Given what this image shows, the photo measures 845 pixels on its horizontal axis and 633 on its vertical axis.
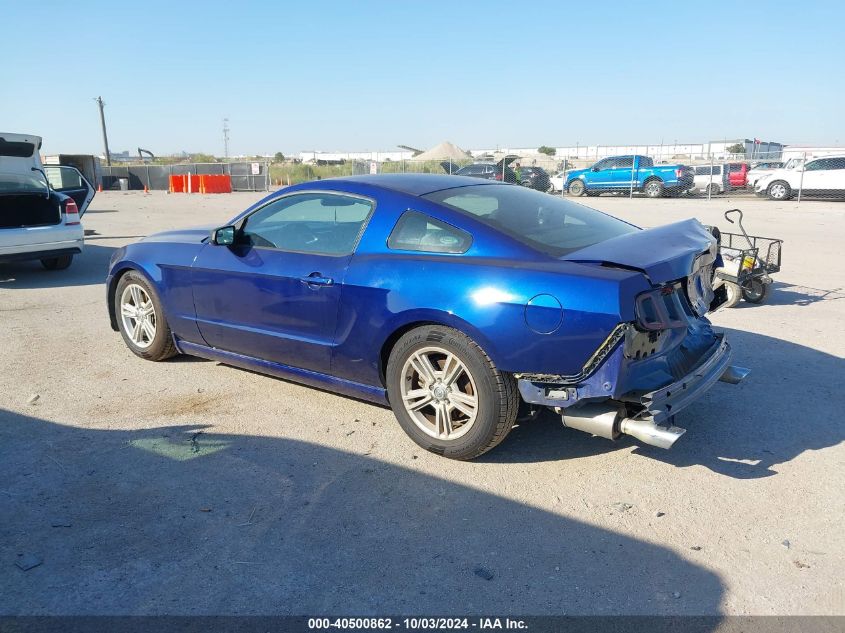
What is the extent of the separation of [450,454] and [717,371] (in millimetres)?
1608

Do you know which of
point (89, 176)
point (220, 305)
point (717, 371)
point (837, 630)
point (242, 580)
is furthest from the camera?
point (89, 176)

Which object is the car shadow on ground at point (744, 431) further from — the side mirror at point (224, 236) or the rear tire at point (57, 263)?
the rear tire at point (57, 263)

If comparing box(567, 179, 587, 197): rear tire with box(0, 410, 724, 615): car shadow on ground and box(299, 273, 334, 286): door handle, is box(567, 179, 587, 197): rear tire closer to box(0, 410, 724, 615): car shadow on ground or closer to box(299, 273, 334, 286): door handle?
box(299, 273, 334, 286): door handle

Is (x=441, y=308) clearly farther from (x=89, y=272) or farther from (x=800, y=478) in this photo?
(x=89, y=272)

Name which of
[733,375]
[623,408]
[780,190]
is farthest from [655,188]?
[623,408]

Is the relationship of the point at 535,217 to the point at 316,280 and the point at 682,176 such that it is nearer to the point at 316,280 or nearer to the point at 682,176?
the point at 316,280

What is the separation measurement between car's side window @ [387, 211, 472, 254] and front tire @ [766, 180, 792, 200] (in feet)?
76.4

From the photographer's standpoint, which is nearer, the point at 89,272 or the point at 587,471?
the point at 587,471

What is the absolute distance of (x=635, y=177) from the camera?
2639 cm

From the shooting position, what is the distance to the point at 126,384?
5.08 metres

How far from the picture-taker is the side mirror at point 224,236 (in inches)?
185

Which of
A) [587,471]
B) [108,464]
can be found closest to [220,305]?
[108,464]

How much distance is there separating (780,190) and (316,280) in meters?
23.7

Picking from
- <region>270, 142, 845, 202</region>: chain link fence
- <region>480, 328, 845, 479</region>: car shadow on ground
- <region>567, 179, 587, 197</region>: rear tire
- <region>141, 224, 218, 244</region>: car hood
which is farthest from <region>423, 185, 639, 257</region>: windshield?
<region>567, 179, 587, 197</region>: rear tire
